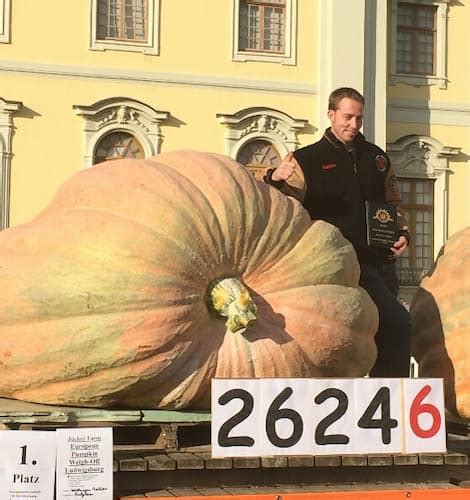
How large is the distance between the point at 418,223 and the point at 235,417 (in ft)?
64.8

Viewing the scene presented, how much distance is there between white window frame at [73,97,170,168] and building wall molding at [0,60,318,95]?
486 millimetres

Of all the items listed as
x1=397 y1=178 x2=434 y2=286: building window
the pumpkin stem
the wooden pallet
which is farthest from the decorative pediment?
the wooden pallet

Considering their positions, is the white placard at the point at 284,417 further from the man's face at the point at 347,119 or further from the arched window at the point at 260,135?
the arched window at the point at 260,135

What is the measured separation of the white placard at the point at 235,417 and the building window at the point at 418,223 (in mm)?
18753

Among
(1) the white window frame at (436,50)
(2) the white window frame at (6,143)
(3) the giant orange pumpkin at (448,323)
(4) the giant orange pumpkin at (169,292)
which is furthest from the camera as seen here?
(1) the white window frame at (436,50)

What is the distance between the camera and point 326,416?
134 inches

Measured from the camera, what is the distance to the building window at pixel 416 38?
75.5ft

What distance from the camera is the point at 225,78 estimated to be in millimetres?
21078

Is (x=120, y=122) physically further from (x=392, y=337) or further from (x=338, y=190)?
(x=392, y=337)

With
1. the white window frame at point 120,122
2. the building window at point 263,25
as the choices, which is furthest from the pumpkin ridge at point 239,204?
the building window at point 263,25

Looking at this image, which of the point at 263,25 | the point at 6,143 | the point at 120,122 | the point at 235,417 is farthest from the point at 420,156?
the point at 235,417

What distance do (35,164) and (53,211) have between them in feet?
53.0

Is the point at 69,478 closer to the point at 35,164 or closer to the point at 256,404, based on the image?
the point at 256,404

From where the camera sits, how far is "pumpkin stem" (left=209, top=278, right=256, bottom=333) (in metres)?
3.78
